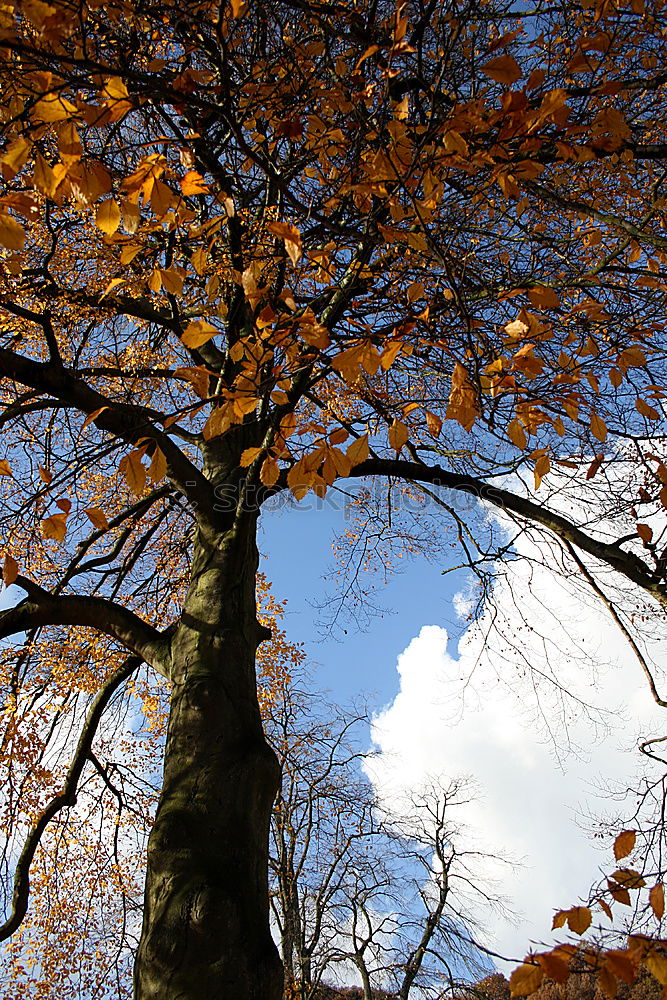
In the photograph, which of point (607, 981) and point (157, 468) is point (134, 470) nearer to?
point (157, 468)

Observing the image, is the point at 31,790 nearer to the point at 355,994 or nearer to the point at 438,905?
the point at 438,905

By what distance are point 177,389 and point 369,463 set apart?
3.20 metres

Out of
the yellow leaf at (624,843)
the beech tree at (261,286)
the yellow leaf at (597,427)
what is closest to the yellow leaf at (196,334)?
the beech tree at (261,286)

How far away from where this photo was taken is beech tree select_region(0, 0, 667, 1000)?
2203 mm

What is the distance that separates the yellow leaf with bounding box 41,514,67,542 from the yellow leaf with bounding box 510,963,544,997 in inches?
87.3

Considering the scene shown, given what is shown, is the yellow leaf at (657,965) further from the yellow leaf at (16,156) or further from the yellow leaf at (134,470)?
the yellow leaf at (16,156)

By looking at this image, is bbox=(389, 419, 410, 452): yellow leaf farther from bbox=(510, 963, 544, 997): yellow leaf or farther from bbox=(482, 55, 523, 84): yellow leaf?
bbox=(510, 963, 544, 997): yellow leaf

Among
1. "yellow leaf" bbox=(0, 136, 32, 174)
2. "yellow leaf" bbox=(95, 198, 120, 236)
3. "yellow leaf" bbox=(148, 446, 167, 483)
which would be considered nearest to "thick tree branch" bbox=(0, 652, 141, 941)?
"yellow leaf" bbox=(148, 446, 167, 483)

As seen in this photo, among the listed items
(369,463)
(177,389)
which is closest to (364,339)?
(369,463)

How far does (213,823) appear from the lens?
2975 millimetres

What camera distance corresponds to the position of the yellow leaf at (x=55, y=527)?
2.68 meters

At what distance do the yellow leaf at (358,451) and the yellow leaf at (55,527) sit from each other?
1.32m

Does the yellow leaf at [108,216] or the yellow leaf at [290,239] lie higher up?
the yellow leaf at [108,216]

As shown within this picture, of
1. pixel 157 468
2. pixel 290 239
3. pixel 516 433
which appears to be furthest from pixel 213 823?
pixel 290 239
